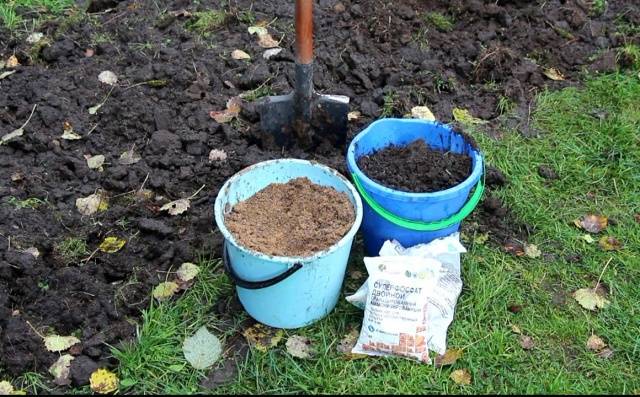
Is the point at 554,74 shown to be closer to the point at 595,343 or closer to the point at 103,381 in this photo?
the point at 595,343

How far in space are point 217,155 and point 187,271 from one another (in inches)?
27.1

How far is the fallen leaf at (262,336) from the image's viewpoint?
271 centimetres

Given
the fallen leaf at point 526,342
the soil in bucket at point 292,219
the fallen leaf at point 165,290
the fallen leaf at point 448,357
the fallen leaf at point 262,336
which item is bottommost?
the fallen leaf at point 262,336

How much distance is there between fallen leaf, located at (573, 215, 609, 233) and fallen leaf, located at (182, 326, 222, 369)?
175 cm

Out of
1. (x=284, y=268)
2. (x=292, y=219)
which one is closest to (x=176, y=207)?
(x=292, y=219)

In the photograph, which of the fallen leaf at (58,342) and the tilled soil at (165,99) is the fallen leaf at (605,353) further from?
the fallen leaf at (58,342)

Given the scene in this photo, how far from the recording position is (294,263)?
2475mm

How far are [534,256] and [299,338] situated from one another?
3.68ft

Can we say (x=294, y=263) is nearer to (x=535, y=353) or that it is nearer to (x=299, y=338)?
(x=299, y=338)

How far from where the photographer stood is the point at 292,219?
279 centimetres

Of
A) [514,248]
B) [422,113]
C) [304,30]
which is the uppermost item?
[304,30]

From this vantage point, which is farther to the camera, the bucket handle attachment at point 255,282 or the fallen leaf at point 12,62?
the fallen leaf at point 12,62

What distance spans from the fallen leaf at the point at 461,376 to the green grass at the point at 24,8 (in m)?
3.21

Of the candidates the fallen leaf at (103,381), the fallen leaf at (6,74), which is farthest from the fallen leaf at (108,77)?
the fallen leaf at (103,381)
